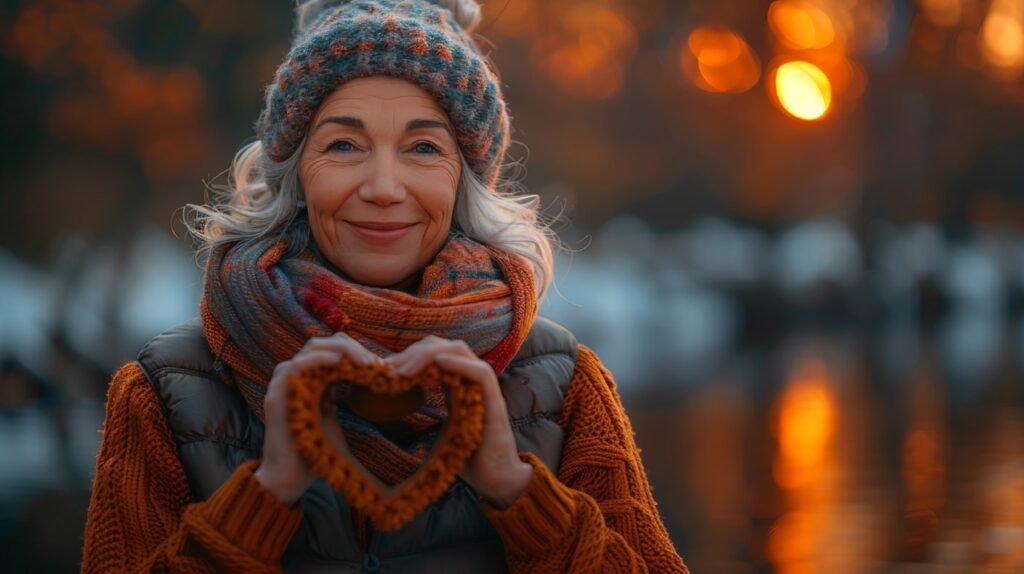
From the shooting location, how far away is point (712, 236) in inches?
850

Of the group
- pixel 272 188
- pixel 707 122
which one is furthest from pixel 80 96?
pixel 707 122

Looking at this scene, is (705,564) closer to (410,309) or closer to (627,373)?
(410,309)

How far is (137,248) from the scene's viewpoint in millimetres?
12242

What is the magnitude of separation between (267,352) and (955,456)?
6430mm

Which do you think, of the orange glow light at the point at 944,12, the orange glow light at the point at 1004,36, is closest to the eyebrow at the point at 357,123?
the orange glow light at the point at 944,12

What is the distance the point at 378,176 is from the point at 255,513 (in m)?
0.66

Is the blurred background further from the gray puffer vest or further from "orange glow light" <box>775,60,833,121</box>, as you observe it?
the gray puffer vest

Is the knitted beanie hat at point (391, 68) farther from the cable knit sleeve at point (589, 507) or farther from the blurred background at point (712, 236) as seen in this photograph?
the blurred background at point (712, 236)

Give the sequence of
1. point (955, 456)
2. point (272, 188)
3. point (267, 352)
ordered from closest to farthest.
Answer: point (267, 352), point (272, 188), point (955, 456)

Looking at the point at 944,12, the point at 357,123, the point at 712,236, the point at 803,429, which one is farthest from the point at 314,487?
the point at 944,12

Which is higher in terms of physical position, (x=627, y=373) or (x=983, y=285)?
(x=983, y=285)

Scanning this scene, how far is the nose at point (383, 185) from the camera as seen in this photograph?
2564 mm

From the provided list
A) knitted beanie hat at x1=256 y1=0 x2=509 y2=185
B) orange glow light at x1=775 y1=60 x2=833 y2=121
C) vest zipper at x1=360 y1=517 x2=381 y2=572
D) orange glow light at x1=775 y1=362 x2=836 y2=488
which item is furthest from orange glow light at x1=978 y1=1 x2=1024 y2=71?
vest zipper at x1=360 y1=517 x2=381 y2=572

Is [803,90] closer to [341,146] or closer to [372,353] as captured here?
[341,146]
